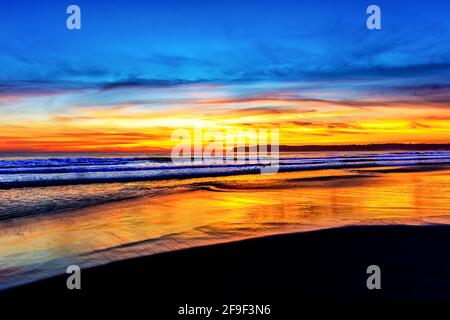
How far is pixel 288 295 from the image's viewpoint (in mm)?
4633

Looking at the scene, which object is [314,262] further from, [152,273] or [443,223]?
[443,223]

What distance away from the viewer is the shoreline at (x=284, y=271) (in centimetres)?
471

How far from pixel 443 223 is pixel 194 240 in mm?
5268

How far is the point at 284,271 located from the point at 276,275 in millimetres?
195

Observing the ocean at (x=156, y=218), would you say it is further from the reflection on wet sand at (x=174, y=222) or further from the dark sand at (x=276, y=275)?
the dark sand at (x=276, y=275)

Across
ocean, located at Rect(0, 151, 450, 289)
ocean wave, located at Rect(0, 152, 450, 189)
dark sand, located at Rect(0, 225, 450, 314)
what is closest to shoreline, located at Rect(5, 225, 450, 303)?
dark sand, located at Rect(0, 225, 450, 314)

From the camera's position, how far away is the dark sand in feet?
15.1

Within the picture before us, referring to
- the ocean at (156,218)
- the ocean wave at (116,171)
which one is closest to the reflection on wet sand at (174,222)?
the ocean at (156,218)

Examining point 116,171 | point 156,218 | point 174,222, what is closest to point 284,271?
point 174,222

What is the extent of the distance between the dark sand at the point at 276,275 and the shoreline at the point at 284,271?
0.5 inches

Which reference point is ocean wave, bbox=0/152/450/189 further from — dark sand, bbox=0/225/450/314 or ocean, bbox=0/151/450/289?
dark sand, bbox=0/225/450/314

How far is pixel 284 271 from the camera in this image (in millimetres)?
5414
